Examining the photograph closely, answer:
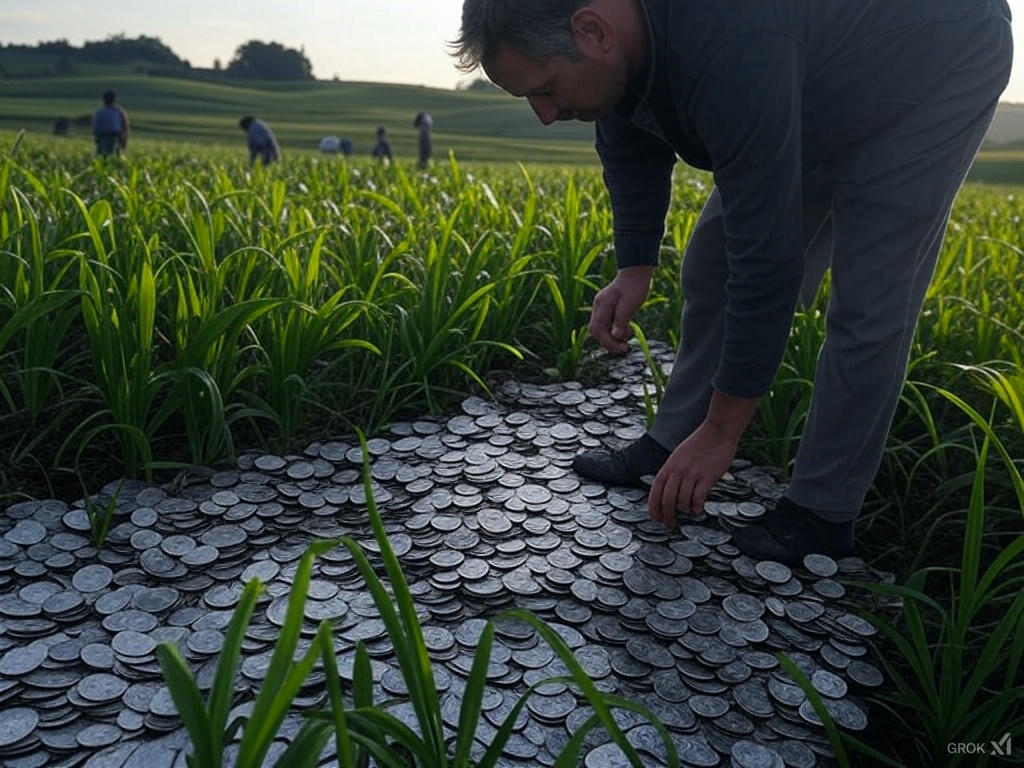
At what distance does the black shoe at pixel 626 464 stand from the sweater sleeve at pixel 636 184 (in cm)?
45

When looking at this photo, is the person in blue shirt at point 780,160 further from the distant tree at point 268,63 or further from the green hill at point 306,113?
the distant tree at point 268,63

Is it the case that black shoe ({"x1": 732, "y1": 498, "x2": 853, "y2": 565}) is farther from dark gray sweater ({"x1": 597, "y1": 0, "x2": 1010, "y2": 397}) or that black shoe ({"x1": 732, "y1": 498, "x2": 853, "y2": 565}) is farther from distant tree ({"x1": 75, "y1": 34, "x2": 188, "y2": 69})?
distant tree ({"x1": 75, "y1": 34, "x2": 188, "y2": 69})

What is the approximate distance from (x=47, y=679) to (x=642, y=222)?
152 centimetres

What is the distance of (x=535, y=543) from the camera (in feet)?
5.82

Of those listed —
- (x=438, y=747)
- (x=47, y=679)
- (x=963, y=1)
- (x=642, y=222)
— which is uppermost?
(x=963, y=1)

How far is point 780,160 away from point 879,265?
45cm

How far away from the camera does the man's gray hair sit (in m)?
1.37

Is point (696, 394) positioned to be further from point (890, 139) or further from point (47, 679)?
point (47, 679)

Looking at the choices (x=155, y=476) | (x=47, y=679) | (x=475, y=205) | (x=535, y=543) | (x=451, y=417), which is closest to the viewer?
(x=47, y=679)

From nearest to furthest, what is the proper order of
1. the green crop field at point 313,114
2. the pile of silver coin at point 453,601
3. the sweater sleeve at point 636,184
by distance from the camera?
the pile of silver coin at point 453,601 < the sweater sleeve at point 636,184 < the green crop field at point 313,114

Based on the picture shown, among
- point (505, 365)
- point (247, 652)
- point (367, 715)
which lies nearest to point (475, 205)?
point (505, 365)

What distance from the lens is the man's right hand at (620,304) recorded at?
2.08m

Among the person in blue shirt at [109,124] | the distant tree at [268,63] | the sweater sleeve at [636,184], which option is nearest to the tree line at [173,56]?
the distant tree at [268,63]

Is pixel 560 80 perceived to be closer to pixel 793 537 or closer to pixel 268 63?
pixel 793 537
